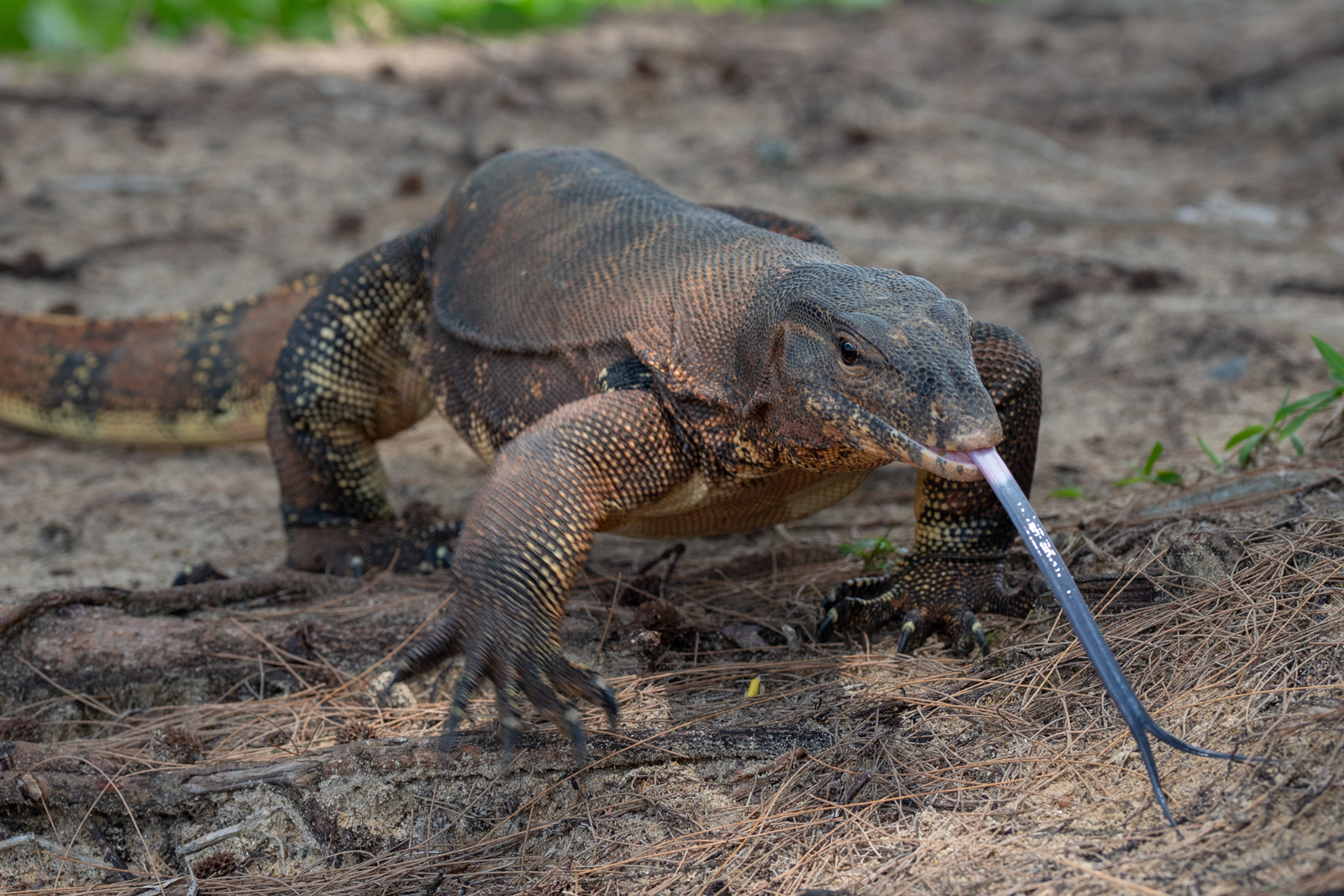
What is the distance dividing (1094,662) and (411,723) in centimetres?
189

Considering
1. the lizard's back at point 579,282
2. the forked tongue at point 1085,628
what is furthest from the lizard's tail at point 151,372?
the forked tongue at point 1085,628

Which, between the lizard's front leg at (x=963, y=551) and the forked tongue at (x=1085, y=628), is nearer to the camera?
the forked tongue at (x=1085, y=628)

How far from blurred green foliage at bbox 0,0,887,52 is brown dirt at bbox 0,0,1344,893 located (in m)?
0.35

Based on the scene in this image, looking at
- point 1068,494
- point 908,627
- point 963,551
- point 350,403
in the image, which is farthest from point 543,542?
point 1068,494

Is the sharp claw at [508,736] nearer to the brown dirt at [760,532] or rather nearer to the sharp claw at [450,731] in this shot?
the sharp claw at [450,731]

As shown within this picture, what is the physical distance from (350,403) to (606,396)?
1.62 metres

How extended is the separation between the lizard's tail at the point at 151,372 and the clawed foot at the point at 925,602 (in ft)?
10.1

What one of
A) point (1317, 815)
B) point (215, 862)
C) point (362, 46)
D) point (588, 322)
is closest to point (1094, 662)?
point (1317, 815)

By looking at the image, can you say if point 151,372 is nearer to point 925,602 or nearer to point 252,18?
point 925,602

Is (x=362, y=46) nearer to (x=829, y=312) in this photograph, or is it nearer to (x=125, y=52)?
(x=125, y=52)

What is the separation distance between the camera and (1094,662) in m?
2.13

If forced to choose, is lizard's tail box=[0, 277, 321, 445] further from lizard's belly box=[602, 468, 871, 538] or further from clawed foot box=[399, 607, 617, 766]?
clawed foot box=[399, 607, 617, 766]

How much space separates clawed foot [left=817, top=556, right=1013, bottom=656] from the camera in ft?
10.5

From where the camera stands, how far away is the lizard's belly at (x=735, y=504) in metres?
3.19
